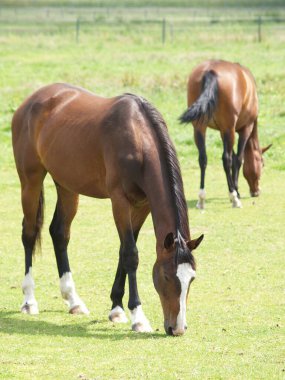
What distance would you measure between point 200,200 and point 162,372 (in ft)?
26.0

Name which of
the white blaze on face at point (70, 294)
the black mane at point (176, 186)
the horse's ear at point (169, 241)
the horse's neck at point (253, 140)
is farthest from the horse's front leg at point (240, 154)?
the horse's ear at point (169, 241)

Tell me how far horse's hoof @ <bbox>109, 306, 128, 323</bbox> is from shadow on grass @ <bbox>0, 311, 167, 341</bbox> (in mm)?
66

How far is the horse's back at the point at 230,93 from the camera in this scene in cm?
1412

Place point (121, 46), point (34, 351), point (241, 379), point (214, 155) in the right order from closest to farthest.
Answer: point (241, 379), point (34, 351), point (214, 155), point (121, 46)

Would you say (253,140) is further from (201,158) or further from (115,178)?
(115,178)

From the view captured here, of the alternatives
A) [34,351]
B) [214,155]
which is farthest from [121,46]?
[34,351]

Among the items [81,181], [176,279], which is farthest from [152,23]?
[176,279]

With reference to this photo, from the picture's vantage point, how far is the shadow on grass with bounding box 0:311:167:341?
24.2ft

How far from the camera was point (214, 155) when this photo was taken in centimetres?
1816

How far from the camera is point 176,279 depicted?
691cm

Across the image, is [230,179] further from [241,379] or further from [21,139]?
[241,379]

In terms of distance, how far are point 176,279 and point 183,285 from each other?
72mm

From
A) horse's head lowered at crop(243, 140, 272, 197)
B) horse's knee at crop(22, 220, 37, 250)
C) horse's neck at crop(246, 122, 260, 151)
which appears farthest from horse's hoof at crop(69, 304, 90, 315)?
horse's neck at crop(246, 122, 260, 151)

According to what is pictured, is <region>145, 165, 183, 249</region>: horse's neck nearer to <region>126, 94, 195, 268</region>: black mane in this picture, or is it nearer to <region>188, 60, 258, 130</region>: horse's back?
<region>126, 94, 195, 268</region>: black mane
